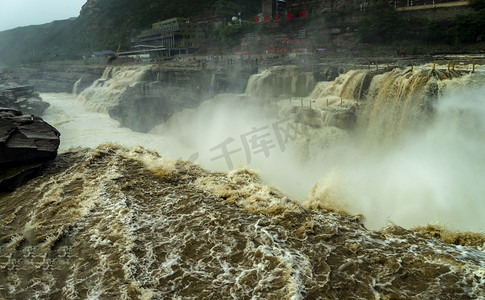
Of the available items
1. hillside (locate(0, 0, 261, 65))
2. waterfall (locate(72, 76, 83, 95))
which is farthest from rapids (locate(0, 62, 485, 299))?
hillside (locate(0, 0, 261, 65))

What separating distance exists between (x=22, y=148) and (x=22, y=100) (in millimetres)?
16075

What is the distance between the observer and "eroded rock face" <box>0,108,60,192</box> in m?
10.6

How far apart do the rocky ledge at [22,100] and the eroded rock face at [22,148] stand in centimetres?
1152

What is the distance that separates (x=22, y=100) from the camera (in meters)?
23.6

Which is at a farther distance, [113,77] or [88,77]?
[88,77]

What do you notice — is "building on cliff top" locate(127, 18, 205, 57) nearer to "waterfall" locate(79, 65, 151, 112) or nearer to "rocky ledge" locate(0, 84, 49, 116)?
"waterfall" locate(79, 65, 151, 112)

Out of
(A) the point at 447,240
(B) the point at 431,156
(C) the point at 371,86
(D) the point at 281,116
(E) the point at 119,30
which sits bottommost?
(A) the point at 447,240

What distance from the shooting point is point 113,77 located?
108ft

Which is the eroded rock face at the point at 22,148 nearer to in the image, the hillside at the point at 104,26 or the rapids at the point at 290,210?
the rapids at the point at 290,210

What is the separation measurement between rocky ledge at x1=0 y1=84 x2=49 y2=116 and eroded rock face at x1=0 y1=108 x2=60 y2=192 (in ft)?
37.8

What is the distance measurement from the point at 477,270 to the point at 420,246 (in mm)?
1071

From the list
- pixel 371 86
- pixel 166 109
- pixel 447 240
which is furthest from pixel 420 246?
pixel 166 109

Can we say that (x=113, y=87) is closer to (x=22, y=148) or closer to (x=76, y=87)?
(x=76, y=87)

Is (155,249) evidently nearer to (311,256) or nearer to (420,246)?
(311,256)
